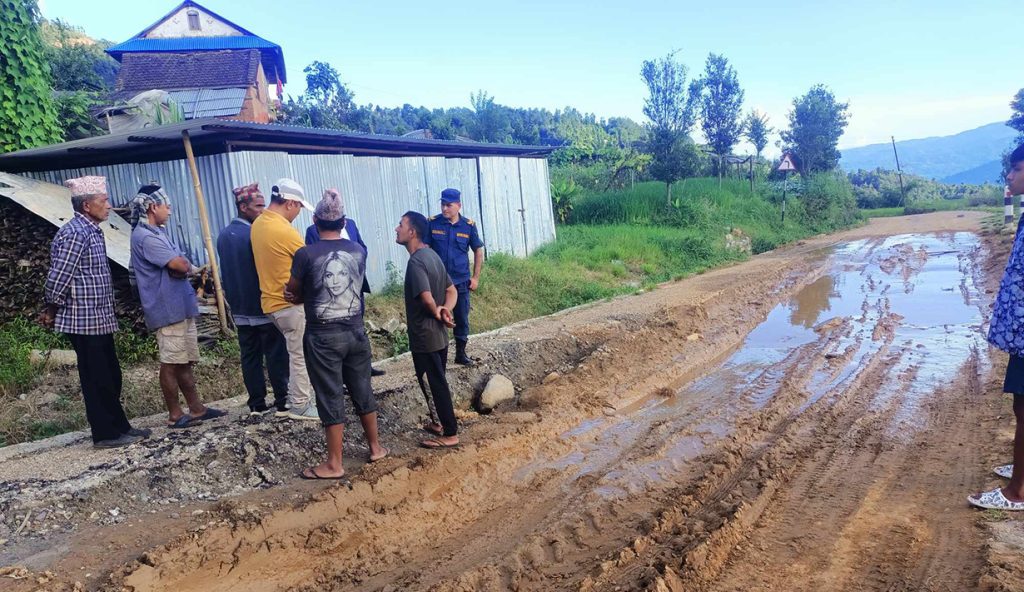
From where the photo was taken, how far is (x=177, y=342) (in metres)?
5.00

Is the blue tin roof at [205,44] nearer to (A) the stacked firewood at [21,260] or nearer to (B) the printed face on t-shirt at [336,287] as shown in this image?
(A) the stacked firewood at [21,260]

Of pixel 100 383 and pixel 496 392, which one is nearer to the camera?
pixel 100 383

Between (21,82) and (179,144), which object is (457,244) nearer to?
(179,144)

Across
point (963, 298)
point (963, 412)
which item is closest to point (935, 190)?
point (963, 298)

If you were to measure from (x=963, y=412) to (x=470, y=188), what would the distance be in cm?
914

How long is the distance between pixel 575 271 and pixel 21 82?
9117 millimetres

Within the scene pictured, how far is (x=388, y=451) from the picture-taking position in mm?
4961

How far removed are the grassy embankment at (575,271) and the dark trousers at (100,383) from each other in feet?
4.40

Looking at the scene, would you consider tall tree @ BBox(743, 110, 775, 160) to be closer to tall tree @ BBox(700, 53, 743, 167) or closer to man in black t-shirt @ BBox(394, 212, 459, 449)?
tall tree @ BBox(700, 53, 743, 167)

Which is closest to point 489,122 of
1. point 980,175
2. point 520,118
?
A: point 520,118

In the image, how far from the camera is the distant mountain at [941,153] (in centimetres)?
7512

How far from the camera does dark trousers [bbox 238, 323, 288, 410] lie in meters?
5.33

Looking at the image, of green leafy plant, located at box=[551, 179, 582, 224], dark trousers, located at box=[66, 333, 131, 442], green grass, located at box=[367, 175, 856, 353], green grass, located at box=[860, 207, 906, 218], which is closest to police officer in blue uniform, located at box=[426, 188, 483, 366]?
green grass, located at box=[367, 175, 856, 353]

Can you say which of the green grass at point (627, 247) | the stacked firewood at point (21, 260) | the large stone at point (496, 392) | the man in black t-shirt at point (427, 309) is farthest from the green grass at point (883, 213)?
the stacked firewood at point (21, 260)
